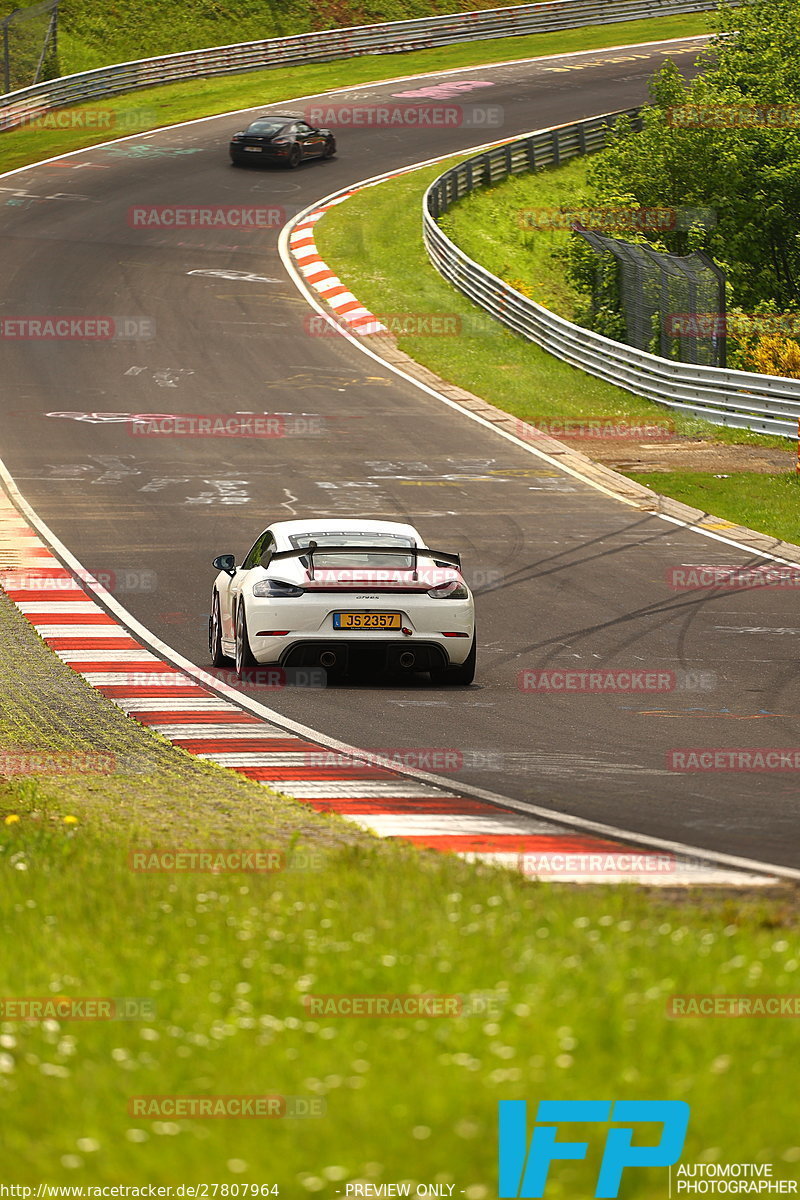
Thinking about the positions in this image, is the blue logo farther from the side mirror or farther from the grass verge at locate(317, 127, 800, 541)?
the grass verge at locate(317, 127, 800, 541)

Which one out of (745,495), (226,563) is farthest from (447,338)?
(226,563)

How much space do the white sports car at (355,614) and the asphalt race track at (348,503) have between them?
0.31m

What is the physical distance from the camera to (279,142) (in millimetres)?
48500

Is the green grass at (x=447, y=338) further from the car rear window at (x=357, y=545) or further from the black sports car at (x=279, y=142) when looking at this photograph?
the car rear window at (x=357, y=545)

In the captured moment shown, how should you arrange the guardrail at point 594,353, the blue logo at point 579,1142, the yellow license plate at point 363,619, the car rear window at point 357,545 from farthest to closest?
1. the guardrail at point 594,353
2. the car rear window at point 357,545
3. the yellow license plate at point 363,619
4. the blue logo at point 579,1142

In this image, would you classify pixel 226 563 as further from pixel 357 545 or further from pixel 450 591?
pixel 450 591

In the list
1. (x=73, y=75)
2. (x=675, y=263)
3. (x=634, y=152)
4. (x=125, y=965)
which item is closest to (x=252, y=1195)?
(x=125, y=965)

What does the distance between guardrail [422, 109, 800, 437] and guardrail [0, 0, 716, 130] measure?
53.8 feet

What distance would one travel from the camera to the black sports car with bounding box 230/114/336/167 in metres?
48.3

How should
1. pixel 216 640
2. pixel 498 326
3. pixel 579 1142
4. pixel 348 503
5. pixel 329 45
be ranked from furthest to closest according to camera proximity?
1. pixel 329 45
2. pixel 498 326
3. pixel 348 503
4. pixel 216 640
5. pixel 579 1142

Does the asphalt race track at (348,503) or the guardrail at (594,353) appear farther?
the guardrail at (594,353)

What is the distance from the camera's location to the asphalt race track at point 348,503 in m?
10.6

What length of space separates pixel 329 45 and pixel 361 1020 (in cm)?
6426

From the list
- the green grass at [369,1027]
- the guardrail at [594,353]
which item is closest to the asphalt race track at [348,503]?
the green grass at [369,1027]
